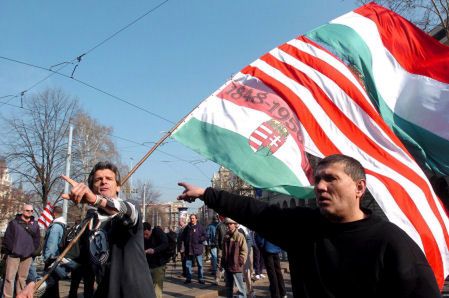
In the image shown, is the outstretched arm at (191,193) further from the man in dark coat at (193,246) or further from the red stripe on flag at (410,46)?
the man in dark coat at (193,246)

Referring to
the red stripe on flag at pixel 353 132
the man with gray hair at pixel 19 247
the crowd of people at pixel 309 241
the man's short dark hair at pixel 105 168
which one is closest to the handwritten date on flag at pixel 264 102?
the red stripe on flag at pixel 353 132

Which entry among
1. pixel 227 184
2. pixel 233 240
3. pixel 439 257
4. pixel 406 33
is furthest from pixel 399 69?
pixel 227 184

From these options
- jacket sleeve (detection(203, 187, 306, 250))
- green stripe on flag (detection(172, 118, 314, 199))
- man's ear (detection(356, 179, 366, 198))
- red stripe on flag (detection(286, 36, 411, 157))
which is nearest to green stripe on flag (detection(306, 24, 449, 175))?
red stripe on flag (detection(286, 36, 411, 157))

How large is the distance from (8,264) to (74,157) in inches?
1053

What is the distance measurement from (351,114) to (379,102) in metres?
0.39

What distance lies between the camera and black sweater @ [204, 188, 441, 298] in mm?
2092

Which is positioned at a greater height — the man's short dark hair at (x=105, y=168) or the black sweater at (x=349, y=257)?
the man's short dark hair at (x=105, y=168)

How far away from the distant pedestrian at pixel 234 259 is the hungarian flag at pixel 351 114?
352 cm

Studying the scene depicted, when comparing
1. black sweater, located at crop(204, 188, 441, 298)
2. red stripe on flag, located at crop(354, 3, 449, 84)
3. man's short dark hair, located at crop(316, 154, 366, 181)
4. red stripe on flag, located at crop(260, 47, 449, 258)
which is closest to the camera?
black sweater, located at crop(204, 188, 441, 298)

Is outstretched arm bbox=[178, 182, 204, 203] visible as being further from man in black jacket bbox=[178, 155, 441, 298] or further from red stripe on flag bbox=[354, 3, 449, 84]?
red stripe on flag bbox=[354, 3, 449, 84]

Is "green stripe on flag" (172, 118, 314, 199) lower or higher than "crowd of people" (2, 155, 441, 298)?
higher

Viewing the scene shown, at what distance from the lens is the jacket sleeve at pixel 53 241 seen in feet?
24.9

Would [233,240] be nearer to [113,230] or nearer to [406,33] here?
[406,33]

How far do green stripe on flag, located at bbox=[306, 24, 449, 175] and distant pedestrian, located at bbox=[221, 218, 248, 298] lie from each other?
3745mm
